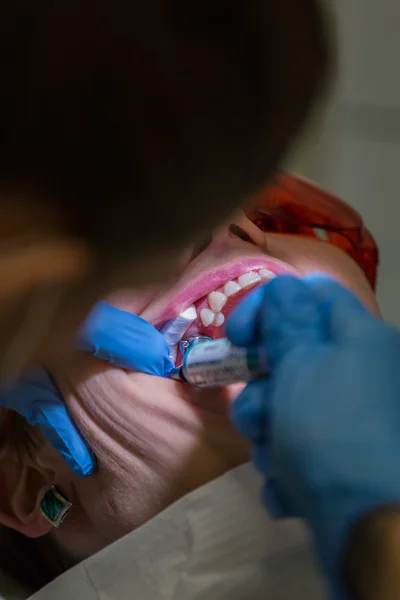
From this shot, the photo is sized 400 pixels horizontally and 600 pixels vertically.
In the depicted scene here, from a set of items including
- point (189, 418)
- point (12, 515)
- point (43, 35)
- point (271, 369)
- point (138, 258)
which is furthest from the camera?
point (12, 515)

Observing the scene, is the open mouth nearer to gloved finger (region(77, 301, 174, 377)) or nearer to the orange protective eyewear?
gloved finger (region(77, 301, 174, 377))

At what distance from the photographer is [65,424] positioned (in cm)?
72

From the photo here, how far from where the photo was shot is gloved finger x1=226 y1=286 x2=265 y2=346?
0.60 m

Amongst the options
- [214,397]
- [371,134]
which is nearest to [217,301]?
[214,397]

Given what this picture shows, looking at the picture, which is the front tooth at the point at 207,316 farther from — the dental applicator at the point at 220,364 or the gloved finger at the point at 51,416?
the gloved finger at the point at 51,416

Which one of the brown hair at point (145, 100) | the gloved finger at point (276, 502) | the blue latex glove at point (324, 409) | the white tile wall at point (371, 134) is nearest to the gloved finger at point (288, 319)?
the blue latex glove at point (324, 409)

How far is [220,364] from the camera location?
62 cm

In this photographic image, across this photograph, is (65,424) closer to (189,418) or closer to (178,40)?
(189,418)

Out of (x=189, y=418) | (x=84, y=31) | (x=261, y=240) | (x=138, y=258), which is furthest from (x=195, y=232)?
(x=261, y=240)

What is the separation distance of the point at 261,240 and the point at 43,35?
568mm

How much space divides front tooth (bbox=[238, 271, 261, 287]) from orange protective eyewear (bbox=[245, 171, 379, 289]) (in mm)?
185

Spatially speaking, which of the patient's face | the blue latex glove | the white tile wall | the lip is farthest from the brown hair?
the white tile wall

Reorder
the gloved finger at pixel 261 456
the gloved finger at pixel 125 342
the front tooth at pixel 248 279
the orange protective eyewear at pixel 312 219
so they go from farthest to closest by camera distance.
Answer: the orange protective eyewear at pixel 312 219 → the front tooth at pixel 248 279 → the gloved finger at pixel 125 342 → the gloved finger at pixel 261 456

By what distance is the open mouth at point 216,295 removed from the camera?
773 millimetres
